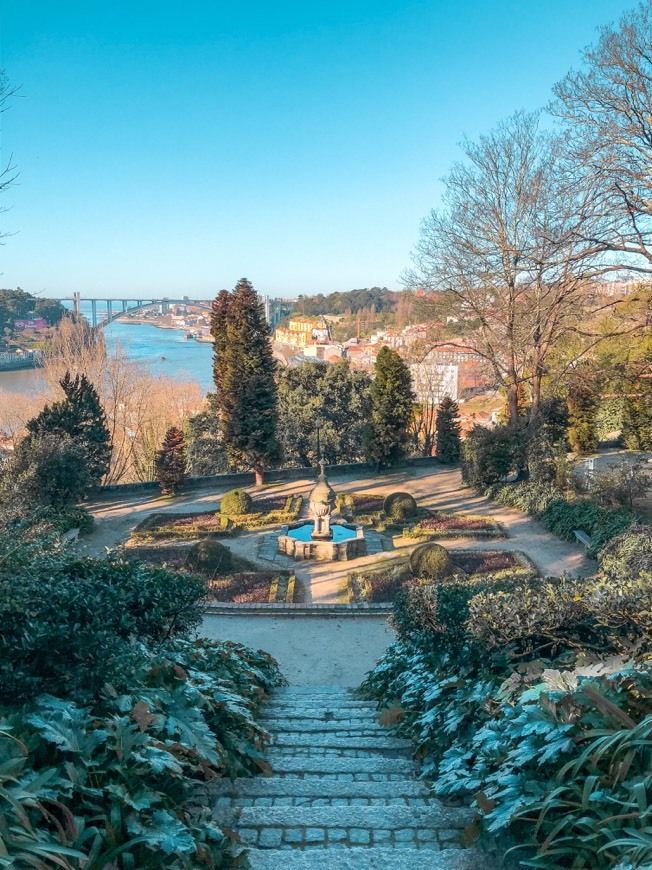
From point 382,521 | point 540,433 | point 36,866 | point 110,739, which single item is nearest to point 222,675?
point 110,739

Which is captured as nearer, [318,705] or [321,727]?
[321,727]

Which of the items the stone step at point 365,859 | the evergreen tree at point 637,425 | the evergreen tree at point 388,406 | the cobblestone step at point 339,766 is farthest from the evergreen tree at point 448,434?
Result: the stone step at point 365,859

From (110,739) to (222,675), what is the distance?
223 cm

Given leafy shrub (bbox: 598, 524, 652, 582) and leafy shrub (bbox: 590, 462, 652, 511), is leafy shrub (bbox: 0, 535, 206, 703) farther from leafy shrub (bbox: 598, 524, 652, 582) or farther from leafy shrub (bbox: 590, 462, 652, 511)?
leafy shrub (bbox: 590, 462, 652, 511)

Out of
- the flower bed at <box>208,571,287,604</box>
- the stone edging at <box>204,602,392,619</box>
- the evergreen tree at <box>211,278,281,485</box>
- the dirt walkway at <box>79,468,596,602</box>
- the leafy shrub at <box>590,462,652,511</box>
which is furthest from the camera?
the evergreen tree at <box>211,278,281,485</box>

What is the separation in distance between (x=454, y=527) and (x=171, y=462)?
818 centimetres

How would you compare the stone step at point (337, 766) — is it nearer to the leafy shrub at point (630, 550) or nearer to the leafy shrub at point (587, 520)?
the leafy shrub at point (630, 550)

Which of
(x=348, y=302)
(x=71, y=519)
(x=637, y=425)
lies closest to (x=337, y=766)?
(x=71, y=519)

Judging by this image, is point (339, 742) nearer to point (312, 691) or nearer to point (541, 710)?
point (541, 710)

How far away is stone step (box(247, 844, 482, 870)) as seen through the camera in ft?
8.58

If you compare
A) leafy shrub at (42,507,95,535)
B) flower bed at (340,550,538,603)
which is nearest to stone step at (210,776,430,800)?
flower bed at (340,550,538,603)

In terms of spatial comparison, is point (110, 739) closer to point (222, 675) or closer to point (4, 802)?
point (4, 802)

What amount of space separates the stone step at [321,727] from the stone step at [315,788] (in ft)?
3.79

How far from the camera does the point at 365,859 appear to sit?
265 cm
